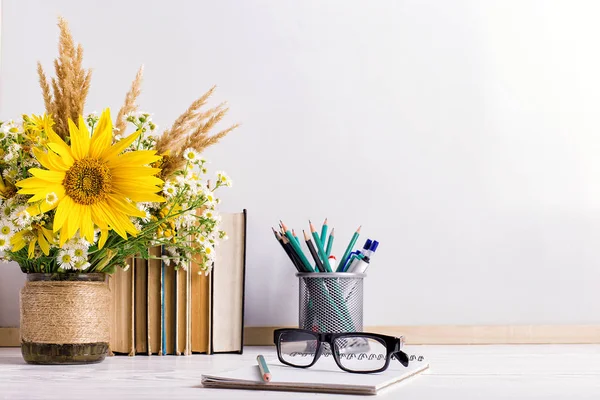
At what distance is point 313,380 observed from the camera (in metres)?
0.71

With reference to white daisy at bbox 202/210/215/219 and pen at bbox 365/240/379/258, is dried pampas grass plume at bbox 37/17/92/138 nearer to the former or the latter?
white daisy at bbox 202/210/215/219

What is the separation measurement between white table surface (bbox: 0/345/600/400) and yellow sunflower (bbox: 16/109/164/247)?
0.58ft

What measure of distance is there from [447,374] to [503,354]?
0.89ft

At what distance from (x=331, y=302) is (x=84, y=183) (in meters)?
0.44

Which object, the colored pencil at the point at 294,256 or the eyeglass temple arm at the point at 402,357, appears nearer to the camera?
the eyeglass temple arm at the point at 402,357

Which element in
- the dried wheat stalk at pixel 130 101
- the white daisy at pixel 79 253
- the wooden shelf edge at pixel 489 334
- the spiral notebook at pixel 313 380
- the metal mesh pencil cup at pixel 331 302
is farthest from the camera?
the wooden shelf edge at pixel 489 334

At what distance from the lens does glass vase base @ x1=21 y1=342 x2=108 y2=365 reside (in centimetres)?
93

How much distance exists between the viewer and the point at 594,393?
2.35 feet

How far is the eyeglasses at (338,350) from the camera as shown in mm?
792

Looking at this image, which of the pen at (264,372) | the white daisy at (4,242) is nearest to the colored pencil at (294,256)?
the pen at (264,372)

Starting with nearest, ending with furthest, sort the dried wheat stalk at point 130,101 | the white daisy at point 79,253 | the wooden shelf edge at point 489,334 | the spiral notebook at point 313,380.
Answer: the spiral notebook at point 313,380
the white daisy at point 79,253
the dried wheat stalk at point 130,101
the wooden shelf edge at point 489,334

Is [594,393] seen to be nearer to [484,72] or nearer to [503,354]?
[503,354]

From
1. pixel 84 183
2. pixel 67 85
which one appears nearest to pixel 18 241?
pixel 84 183

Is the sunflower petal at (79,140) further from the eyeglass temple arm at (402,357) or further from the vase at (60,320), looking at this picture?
the eyeglass temple arm at (402,357)
